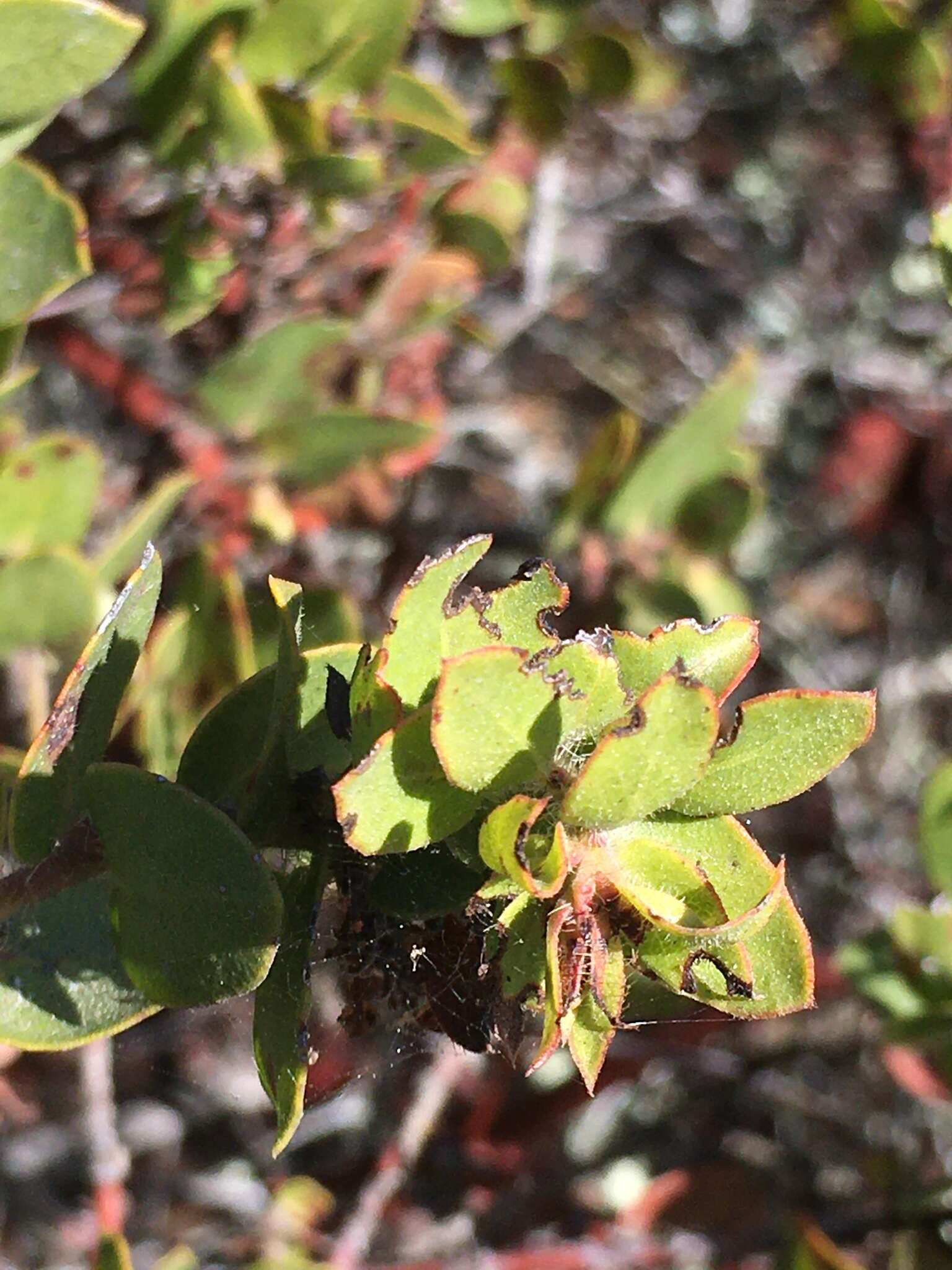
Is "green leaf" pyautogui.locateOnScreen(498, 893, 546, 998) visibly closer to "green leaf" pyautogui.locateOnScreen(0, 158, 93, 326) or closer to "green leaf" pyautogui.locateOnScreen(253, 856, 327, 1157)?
"green leaf" pyautogui.locateOnScreen(253, 856, 327, 1157)

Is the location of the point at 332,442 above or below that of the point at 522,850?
below

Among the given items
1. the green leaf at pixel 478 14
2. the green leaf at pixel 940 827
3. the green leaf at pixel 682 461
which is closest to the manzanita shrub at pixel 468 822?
the green leaf at pixel 940 827

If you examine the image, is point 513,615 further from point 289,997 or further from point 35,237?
point 35,237

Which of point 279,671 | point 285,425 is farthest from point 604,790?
point 285,425

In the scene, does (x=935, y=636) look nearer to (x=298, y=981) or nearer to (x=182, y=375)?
(x=182, y=375)

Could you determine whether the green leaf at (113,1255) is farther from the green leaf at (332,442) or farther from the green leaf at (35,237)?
the green leaf at (332,442)

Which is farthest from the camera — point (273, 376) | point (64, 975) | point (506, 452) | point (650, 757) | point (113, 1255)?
point (506, 452)

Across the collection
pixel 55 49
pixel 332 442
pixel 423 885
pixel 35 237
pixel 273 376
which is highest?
pixel 55 49

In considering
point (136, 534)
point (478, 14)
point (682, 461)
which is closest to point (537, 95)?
point (478, 14)
